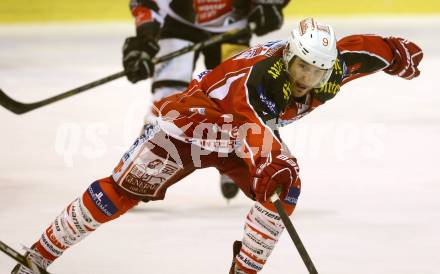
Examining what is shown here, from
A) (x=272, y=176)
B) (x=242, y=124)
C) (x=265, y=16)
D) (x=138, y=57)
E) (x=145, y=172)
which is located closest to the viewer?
(x=272, y=176)

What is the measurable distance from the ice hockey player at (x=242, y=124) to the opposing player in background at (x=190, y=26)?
1.26m

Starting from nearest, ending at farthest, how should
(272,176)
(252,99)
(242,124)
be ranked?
(272,176) < (252,99) < (242,124)

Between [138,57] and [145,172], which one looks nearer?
[145,172]

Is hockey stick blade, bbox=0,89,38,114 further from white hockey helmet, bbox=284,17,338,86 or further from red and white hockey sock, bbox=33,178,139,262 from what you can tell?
white hockey helmet, bbox=284,17,338,86

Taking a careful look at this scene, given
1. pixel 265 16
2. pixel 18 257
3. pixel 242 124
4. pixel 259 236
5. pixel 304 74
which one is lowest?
pixel 265 16

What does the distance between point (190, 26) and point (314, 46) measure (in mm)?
1926

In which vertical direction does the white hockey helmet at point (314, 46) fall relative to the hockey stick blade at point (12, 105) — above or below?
above

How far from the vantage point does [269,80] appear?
352cm

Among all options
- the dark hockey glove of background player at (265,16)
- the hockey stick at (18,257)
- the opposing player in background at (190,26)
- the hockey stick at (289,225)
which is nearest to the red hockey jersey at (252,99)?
the hockey stick at (289,225)

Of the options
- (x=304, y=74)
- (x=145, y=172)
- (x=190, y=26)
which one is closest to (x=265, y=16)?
(x=190, y=26)

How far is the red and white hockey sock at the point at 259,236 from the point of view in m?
3.58

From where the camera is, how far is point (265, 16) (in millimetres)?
5371

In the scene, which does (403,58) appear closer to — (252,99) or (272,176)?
(252,99)

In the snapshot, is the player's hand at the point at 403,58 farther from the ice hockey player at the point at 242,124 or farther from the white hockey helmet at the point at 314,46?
the white hockey helmet at the point at 314,46
